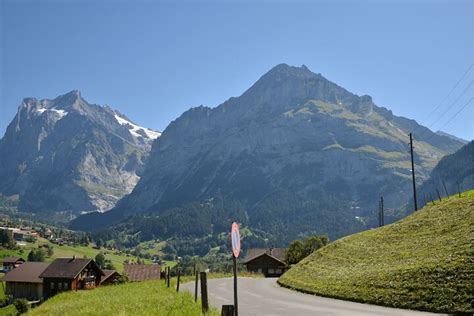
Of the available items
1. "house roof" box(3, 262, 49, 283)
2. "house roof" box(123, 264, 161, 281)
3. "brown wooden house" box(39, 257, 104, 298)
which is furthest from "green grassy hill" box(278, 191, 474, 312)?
"house roof" box(3, 262, 49, 283)

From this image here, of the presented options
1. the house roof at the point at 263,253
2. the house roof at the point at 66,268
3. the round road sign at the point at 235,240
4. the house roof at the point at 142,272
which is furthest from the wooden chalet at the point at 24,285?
the round road sign at the point at 235,240

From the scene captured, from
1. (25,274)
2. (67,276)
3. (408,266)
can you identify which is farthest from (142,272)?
(408,266)

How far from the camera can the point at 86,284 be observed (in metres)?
114

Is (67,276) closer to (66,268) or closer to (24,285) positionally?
(66,268)

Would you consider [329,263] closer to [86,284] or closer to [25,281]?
[86,284]

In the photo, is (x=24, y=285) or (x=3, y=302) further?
(x=24, y=285)

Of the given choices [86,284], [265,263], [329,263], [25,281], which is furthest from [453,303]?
[25,281]

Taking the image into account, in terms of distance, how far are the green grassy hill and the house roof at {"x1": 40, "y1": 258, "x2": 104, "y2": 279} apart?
245 feet

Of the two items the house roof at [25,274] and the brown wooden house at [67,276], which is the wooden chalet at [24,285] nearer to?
the house roof at [25,274]

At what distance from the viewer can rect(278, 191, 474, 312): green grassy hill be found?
26.5 m

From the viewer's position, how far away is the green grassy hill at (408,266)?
26.5 m

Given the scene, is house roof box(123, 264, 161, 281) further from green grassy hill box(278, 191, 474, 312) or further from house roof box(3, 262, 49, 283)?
green grassy hill box(278, 191, 474, 312)

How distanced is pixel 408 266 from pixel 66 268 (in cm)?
9833

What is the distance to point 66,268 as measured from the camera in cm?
11219
